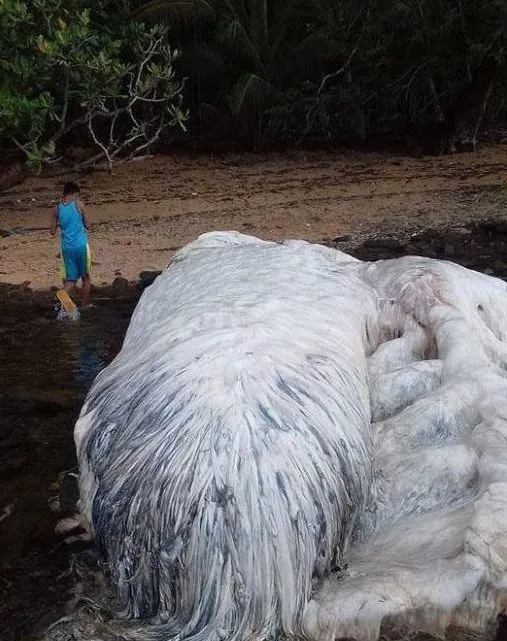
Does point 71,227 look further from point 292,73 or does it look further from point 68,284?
A: point 292,73

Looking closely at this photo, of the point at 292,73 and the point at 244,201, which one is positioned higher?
the point at 292,73

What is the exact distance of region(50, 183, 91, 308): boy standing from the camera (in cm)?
873

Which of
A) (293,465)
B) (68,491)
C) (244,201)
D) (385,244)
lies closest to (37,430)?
(68,491)

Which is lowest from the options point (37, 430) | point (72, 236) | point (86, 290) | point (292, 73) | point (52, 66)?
point (86, 290)

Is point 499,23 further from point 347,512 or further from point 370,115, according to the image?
point 347,512

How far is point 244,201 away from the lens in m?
12.5

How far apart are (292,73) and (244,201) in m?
3.71

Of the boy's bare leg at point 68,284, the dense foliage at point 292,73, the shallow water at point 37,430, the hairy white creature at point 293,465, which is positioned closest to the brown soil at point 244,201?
the boy's bare leg at point 68,284

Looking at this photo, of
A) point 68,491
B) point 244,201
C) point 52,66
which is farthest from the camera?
point 244,201

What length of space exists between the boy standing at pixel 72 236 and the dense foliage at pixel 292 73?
292 cm

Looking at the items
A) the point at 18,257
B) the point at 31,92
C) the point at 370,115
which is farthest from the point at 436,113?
the point at 18,257

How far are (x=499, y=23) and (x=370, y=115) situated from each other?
4136 mm

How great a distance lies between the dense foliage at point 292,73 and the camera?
12477 millimetres

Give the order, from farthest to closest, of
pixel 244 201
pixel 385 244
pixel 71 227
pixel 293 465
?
pixel 244 201
pixel 385 244
pixel 71 227
pixel 293 465
